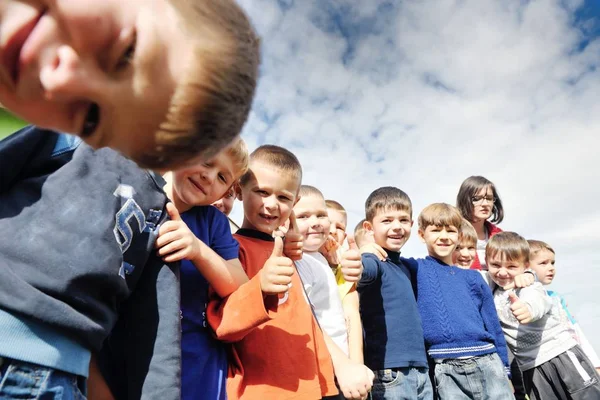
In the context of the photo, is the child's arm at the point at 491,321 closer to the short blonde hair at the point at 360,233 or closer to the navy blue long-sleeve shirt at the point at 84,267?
the short blonde hair at the point at 360,233

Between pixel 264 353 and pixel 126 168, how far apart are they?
0.99 m

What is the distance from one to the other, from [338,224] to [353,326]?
1.35 m

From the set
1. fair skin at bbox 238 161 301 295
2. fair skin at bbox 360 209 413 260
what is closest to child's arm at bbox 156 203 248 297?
fair skin at bbox 238 161 301 295

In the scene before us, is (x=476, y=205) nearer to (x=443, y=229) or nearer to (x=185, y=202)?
(x=443, y=229)

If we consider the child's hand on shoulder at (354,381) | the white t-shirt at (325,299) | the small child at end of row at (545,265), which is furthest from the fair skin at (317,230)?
the small child at end of row at (545,265)

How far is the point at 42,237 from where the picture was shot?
920 mm

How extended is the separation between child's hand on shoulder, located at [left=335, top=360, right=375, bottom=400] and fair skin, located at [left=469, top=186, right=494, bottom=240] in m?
→ 3.09

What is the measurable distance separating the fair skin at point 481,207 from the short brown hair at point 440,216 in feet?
3.27

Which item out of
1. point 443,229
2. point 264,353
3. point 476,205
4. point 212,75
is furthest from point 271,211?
point 476,205

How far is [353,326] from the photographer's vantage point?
2.53m

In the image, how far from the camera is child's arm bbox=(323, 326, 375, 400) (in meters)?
1.99

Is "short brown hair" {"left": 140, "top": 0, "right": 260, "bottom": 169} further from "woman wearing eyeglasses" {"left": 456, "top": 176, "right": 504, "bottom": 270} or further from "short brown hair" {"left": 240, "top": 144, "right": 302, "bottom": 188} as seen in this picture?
"woman wearing eyeglasses" {"left": 456, "top": 176, "right": 504, "bottom": 270}

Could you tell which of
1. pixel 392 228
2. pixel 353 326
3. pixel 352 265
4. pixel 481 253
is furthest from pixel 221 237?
pixel 481 253

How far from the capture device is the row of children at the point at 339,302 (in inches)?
63.4
